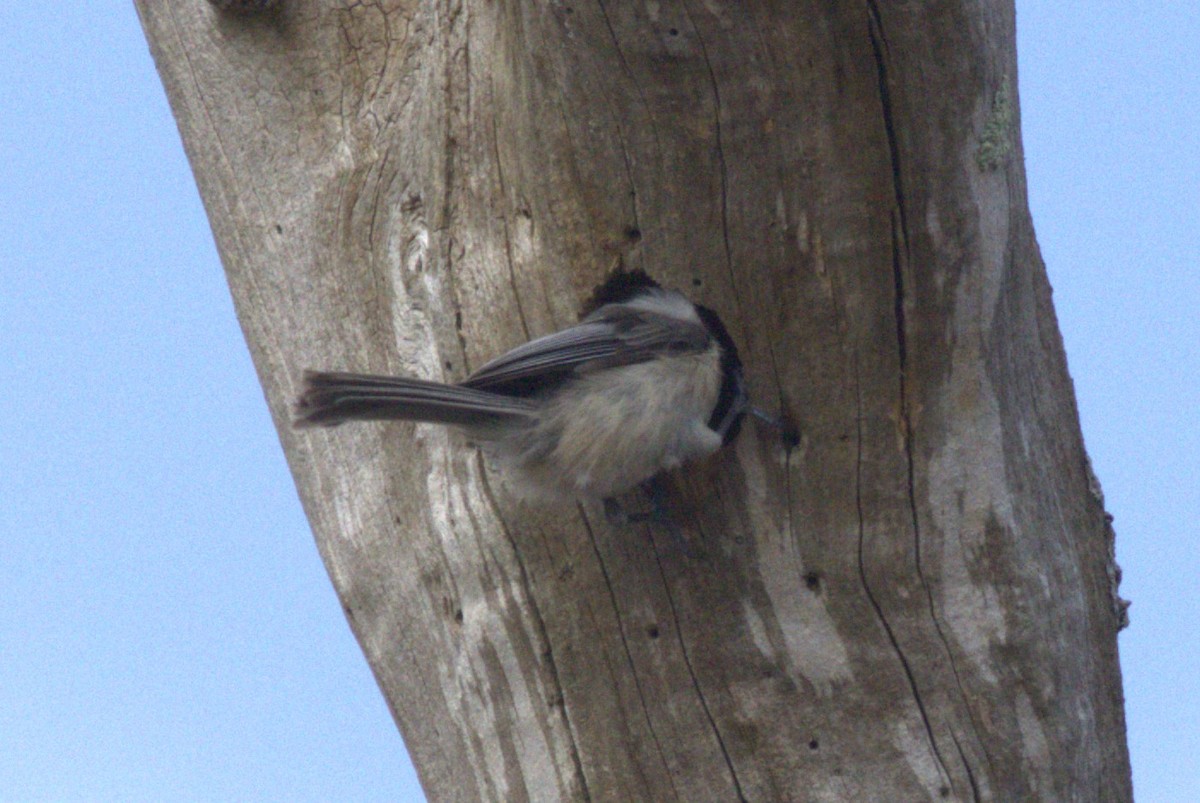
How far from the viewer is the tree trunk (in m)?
2.80

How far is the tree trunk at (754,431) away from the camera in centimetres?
280

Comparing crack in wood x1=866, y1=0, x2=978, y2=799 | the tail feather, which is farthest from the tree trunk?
the tail feather

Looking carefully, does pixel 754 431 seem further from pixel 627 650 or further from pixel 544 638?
pixel 544 638

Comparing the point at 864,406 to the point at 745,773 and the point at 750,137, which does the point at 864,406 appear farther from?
the point at 745,773

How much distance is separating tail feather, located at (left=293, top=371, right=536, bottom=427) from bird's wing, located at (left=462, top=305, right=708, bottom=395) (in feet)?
0.44

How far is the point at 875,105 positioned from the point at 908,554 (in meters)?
1.04

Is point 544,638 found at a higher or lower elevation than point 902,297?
lower

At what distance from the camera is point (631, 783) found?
303 cm

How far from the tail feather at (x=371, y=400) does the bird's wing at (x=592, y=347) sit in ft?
0.44

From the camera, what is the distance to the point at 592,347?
310 centimetres

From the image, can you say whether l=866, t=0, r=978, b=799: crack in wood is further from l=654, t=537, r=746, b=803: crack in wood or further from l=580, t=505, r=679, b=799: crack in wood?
l=580, t=505, r=679, b=799: crack in wood

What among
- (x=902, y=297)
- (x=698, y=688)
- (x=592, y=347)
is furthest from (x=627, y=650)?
(x=902, y=297)

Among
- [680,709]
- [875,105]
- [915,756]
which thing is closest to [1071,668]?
[915,756]

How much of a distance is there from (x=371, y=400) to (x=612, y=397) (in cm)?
62
